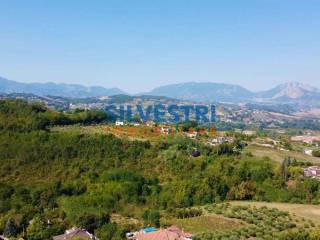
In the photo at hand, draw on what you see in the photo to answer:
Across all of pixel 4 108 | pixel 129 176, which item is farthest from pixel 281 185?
pixel 4 108

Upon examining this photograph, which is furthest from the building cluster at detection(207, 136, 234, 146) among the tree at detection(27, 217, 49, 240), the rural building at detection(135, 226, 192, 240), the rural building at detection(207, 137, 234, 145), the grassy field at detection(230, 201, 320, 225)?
the tree at detection(27, 217, 49, 240)

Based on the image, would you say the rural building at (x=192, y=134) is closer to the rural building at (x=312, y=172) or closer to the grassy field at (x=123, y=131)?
the grassy field at (x=123, y=131)

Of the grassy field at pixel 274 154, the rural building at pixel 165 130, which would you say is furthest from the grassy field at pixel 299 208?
the rural building at pixel 165 130

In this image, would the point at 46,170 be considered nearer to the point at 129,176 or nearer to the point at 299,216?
the point at 129,176

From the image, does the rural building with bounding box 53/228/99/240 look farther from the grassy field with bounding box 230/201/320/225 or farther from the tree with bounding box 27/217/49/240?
the grassy field with bounding box 230/201/320/225

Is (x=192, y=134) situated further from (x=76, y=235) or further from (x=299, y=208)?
(x=76, y=235)
